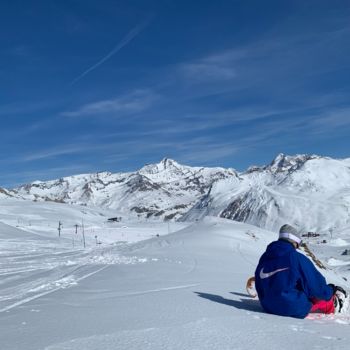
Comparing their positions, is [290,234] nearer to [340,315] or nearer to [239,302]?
[340,315]

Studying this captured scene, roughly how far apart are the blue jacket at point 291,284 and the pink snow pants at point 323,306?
0.07m

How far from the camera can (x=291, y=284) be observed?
645 cm

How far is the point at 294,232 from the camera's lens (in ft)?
22.5

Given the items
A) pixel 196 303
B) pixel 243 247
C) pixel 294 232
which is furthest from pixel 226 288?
pixel 243 247

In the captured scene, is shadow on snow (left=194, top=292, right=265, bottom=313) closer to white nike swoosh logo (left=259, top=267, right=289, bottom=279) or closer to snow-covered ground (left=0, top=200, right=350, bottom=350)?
snow-covered ground (left=0, top=200, right=350, bottom=350)

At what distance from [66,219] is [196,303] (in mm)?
117840

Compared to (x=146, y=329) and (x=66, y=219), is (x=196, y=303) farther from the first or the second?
(x=66, y=219)

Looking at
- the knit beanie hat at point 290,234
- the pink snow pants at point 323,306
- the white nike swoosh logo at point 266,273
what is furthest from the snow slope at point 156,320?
the knit beanie hat at point 290,234

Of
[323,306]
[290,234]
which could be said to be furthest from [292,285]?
[290,234]

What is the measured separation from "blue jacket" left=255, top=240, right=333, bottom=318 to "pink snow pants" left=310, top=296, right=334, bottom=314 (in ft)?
0.23

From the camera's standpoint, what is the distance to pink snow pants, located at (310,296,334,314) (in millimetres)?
6605

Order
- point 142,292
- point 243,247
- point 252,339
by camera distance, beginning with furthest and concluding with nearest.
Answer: point 243,247, point 142,292, point 252,339

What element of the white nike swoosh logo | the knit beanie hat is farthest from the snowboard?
the knit beanie hat

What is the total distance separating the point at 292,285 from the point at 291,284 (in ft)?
0.06
